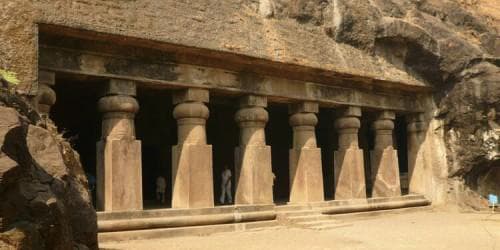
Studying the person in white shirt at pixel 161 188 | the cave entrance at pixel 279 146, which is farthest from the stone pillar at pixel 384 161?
the person in white shirt at pixel 161 188

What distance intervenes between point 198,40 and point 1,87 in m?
5.46

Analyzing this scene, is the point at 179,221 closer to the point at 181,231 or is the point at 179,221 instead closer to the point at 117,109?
the point at 181,231

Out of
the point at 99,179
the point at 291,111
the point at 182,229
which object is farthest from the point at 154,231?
the point at 291,111

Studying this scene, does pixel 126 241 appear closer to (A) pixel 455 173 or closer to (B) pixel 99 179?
(B) pixel 99 179

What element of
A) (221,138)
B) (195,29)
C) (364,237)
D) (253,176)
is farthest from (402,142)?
(195,29)

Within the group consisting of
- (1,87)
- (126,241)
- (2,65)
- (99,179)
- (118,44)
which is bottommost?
(126,241)

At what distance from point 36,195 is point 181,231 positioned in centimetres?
604

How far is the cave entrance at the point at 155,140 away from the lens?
585 inches

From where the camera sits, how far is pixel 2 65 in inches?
285

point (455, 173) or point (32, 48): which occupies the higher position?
point (32, 48)

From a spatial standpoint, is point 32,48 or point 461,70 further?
point 461,70

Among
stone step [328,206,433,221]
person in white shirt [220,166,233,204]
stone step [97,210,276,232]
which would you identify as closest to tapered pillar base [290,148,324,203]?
stone step [328,206,433,221]

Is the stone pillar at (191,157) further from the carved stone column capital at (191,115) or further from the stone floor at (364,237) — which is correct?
the stone floor at (364,237)

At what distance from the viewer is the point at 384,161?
14461 millimetres
